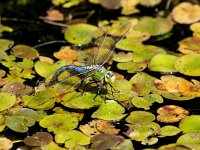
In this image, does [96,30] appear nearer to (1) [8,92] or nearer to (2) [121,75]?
(2) [121,75]

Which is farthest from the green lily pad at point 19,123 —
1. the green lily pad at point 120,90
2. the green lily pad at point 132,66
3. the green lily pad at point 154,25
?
the green lily pad at point 154,25

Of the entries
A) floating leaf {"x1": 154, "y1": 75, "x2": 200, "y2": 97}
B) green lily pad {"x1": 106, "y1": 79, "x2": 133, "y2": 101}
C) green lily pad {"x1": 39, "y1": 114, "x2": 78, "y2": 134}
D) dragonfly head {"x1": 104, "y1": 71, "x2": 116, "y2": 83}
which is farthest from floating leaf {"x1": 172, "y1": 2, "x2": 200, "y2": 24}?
green lily pad {"x1": 39, "y1": 114, "x2": 78, "y2": 134}

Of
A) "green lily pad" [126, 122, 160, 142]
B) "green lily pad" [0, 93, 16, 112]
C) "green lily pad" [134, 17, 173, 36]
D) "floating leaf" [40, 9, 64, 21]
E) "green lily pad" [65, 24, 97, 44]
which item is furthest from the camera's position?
"floating leaf" [40, 9, 64, 21]

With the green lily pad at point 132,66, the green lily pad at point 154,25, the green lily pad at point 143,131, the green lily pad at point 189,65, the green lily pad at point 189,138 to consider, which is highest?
the green lily pad at point 154,25

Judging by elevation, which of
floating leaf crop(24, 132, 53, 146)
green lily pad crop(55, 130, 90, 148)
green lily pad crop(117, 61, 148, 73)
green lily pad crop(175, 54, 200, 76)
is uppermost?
green lily pad crop(175, 54, 200, 76)

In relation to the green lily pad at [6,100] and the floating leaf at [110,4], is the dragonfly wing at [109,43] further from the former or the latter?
the green lily pad at [6,100]

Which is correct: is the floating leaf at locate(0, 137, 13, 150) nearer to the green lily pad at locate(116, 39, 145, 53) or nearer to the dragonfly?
the dragonfly

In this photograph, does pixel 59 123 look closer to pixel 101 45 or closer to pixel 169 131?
pixel 169 131
